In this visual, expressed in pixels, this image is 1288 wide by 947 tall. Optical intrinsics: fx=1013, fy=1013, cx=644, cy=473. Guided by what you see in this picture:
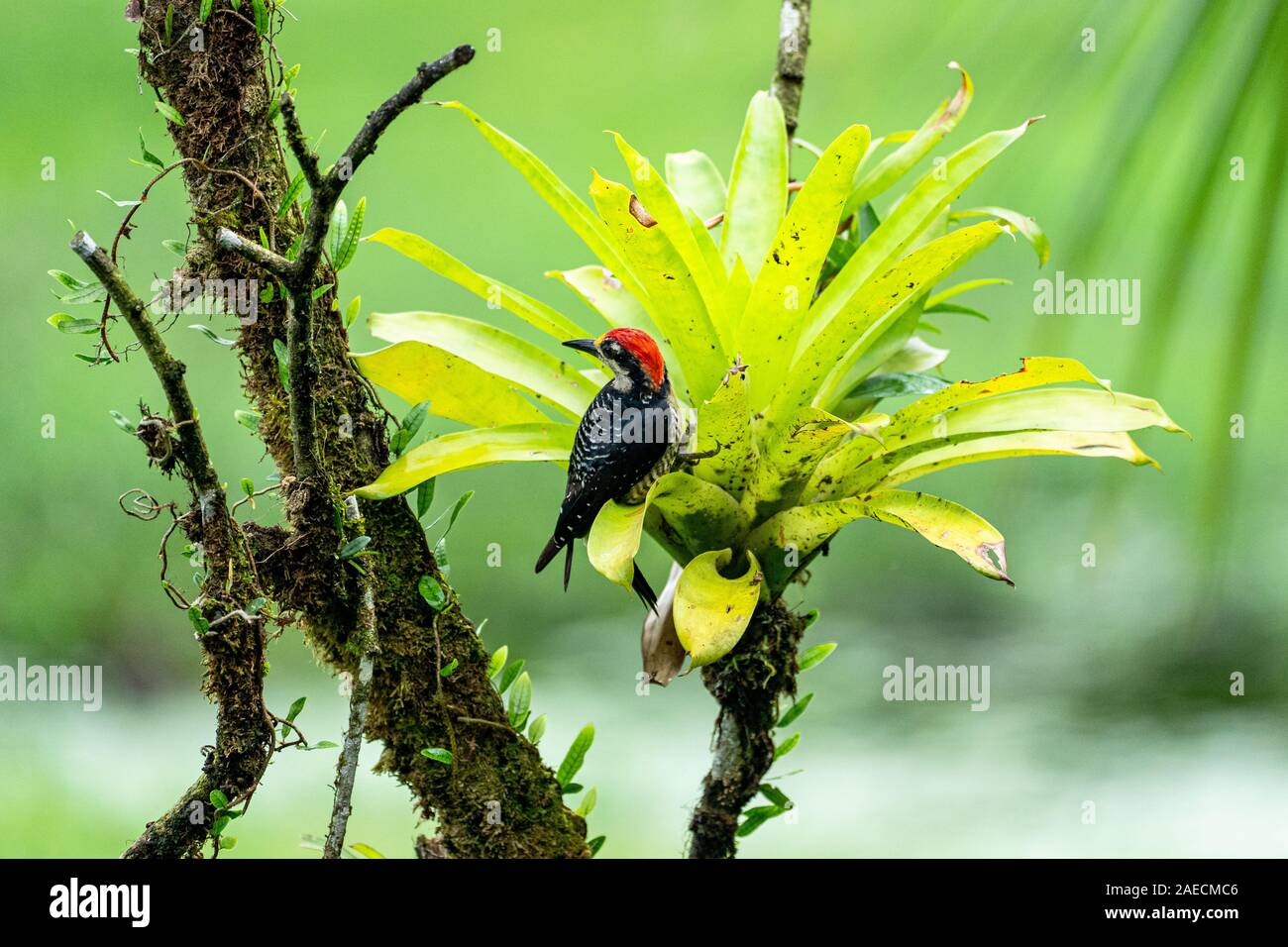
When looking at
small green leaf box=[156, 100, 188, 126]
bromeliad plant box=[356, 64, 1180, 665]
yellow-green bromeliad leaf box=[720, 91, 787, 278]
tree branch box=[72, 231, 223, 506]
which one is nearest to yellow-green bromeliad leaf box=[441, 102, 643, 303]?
bromeliad plant box=[356, 64, 1180, 665]

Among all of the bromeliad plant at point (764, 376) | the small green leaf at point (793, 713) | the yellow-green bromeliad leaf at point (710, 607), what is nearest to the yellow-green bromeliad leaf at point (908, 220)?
the bromeliad plant at point (764, 376)

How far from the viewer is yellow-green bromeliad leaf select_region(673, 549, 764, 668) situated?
72cm

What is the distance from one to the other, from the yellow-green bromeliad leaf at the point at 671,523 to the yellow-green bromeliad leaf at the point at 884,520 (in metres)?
0.03

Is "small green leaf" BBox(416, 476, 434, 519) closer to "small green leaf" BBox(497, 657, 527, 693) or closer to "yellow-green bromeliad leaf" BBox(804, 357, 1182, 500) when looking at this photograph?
"small green leaf" BBox(497, 657, 527, 693)

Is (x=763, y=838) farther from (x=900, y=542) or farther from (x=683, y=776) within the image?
(x=900, y=542)

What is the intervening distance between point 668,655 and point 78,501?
4.58 feet

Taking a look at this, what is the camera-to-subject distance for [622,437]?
76 cm

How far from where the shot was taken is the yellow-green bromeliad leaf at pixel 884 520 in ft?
2.37

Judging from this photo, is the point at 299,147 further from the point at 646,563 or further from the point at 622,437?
the point at 646,563

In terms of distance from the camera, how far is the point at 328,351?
0.80 meters

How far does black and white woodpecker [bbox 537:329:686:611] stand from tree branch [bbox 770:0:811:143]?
42 centimetres

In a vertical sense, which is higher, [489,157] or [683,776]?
[489,157]
